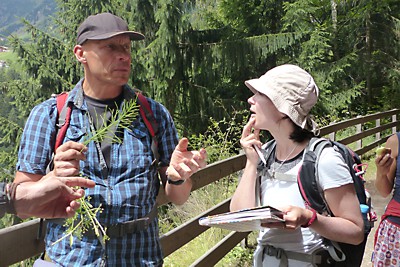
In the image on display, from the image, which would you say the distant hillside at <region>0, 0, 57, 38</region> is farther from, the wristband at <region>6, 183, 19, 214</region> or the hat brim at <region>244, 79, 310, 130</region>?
the wristband at <region>6, 183, 19, 214</region>

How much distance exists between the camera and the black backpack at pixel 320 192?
2197mm

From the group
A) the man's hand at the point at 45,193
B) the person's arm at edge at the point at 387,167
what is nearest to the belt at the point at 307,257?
the person's arm at edge at the point at 387,167

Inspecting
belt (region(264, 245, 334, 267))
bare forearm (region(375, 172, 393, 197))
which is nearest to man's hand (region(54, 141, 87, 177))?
belt (region(264, 245, 334, 267))

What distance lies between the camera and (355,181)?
7.50 ft

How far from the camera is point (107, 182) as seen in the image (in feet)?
6.84

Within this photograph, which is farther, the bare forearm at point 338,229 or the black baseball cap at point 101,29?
the black baseball cap at point 101,29

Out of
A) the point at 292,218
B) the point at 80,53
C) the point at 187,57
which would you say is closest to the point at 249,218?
the point at 292,218

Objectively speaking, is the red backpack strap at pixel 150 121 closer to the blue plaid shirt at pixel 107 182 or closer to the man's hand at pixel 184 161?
the blue plaid shirt at pixel 107 182

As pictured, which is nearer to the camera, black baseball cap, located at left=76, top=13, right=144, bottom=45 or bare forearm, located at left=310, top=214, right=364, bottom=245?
bare forearm, located at left=310, top=214, right=364, bottom=245

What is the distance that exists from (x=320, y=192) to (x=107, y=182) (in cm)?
99

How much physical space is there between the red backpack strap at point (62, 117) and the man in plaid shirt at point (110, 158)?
0.02 m

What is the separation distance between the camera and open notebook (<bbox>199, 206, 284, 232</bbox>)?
6.17 feet

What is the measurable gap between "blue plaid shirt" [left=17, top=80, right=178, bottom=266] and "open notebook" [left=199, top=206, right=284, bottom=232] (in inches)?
12.4

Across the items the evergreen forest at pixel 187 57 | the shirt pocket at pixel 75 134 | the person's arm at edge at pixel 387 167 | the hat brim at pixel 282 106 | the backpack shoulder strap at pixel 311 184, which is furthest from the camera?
the evergreen forest at pixel 187 57
